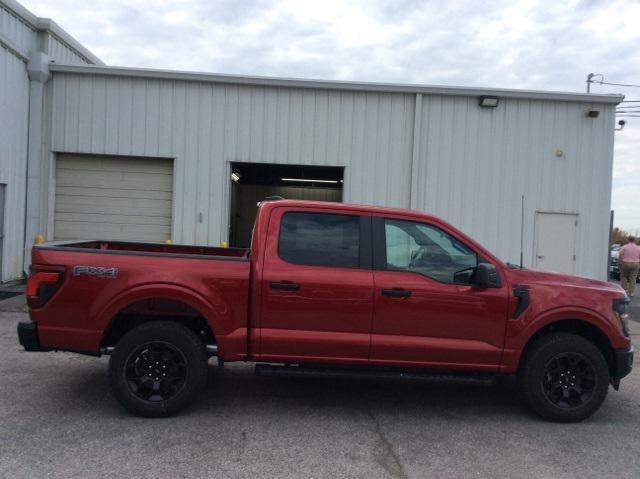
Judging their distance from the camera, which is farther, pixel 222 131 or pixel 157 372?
pixel 222 131

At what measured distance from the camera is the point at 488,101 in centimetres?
1235

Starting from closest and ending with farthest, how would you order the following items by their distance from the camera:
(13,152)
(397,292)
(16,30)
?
(397,292) → (16,30) → (13,152)

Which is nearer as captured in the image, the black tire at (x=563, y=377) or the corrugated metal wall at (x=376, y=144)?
the black tire at (x=563, y=377)

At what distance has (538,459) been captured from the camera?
4.27 meters

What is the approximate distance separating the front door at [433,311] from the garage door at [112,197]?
8.60 metres

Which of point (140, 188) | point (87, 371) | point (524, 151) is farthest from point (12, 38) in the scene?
point (524, 151)

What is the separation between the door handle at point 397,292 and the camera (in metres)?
4.87

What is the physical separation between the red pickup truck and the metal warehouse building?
7481 millimetres

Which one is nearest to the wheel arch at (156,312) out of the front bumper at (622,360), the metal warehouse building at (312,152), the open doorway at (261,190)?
the front bumper at (622,360)

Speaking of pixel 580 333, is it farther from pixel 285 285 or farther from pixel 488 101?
pixel 488 101

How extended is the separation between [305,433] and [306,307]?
40.4 inches

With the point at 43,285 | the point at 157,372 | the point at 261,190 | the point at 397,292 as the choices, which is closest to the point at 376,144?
the point at 397,292

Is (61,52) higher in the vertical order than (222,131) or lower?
higher

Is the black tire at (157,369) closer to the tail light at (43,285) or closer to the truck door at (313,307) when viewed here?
the truck door at (313,307)
